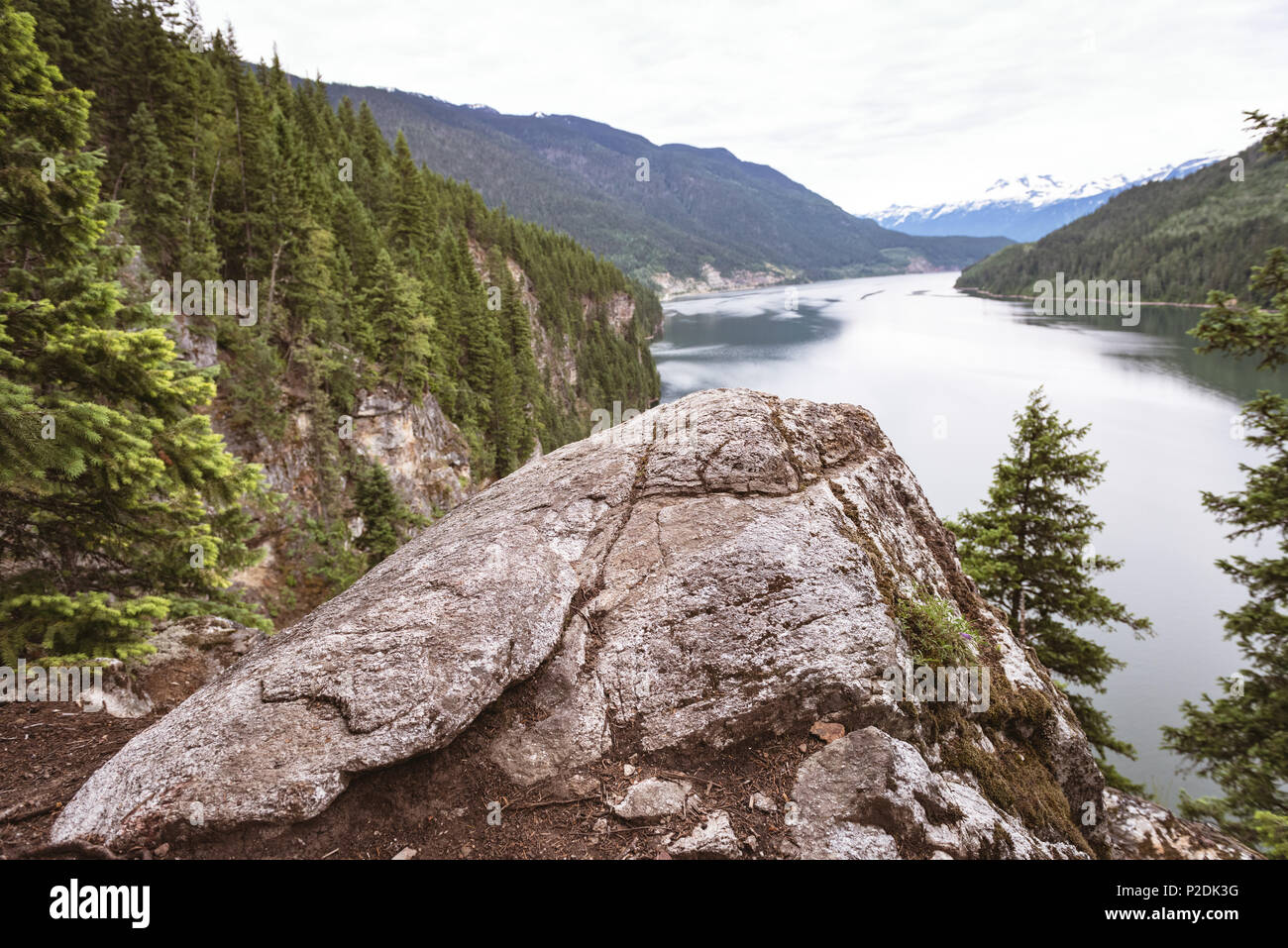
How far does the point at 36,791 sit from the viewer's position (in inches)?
207

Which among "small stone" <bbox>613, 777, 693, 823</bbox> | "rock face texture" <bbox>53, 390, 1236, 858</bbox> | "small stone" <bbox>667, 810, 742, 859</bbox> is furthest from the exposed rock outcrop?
"small stone" <bbox>667, 810, 742, 859</bbox>

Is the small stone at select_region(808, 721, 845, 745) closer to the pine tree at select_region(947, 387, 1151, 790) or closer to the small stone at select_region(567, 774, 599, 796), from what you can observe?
the small stone at select_region(567, 774, 599, 796)

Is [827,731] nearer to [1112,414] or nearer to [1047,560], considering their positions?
[1047,560]

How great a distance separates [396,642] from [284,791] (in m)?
1.24

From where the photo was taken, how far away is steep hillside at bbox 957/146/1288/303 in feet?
416

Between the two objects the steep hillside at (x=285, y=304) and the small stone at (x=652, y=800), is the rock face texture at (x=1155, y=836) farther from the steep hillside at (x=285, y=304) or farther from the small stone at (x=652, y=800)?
the steep hillside at (x=285, y=304)

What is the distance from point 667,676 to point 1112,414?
7105cm

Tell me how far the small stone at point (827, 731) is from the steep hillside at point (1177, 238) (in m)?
161

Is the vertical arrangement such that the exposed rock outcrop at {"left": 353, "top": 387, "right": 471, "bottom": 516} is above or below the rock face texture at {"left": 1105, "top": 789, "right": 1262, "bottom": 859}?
above

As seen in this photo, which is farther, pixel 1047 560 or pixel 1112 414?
pixel 1112 414

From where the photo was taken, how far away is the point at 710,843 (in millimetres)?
4113

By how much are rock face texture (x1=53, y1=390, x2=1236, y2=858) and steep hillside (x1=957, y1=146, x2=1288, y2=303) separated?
15901cm

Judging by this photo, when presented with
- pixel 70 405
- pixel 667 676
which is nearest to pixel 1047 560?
pixel 667 676
